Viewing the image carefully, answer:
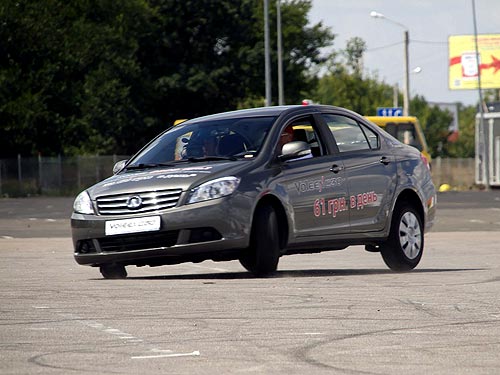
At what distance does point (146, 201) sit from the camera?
12492mm

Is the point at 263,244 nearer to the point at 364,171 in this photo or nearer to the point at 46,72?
the point at 364,171

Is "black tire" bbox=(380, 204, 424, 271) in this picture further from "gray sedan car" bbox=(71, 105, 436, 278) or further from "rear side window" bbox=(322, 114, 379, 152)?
"rear side window" bbox=(322, 114, 379, 152)

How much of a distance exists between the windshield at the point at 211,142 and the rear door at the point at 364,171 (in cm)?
88

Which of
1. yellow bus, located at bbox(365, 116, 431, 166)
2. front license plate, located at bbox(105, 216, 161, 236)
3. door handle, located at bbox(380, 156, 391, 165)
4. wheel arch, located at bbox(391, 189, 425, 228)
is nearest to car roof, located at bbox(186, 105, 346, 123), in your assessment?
door handle, located at bbox(380, 156, 391, 165)

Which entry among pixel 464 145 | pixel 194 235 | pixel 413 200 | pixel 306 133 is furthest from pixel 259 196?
pixel 464 145

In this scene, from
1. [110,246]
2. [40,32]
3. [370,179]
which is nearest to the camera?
[110,246]

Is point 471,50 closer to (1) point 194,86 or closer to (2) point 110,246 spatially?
(1) point 194,86

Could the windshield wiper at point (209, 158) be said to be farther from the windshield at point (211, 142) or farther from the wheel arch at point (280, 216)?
the wheel arch at point (280, 216)

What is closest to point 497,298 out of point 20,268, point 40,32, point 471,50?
point 20,268

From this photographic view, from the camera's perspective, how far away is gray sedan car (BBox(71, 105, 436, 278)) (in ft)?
40.9

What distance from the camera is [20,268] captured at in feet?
49.5

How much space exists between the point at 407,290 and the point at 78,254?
3.22m

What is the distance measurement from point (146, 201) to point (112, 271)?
4.14 feet

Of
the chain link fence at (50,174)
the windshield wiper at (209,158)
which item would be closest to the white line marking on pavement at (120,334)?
the windshield wiper at (209,158)
